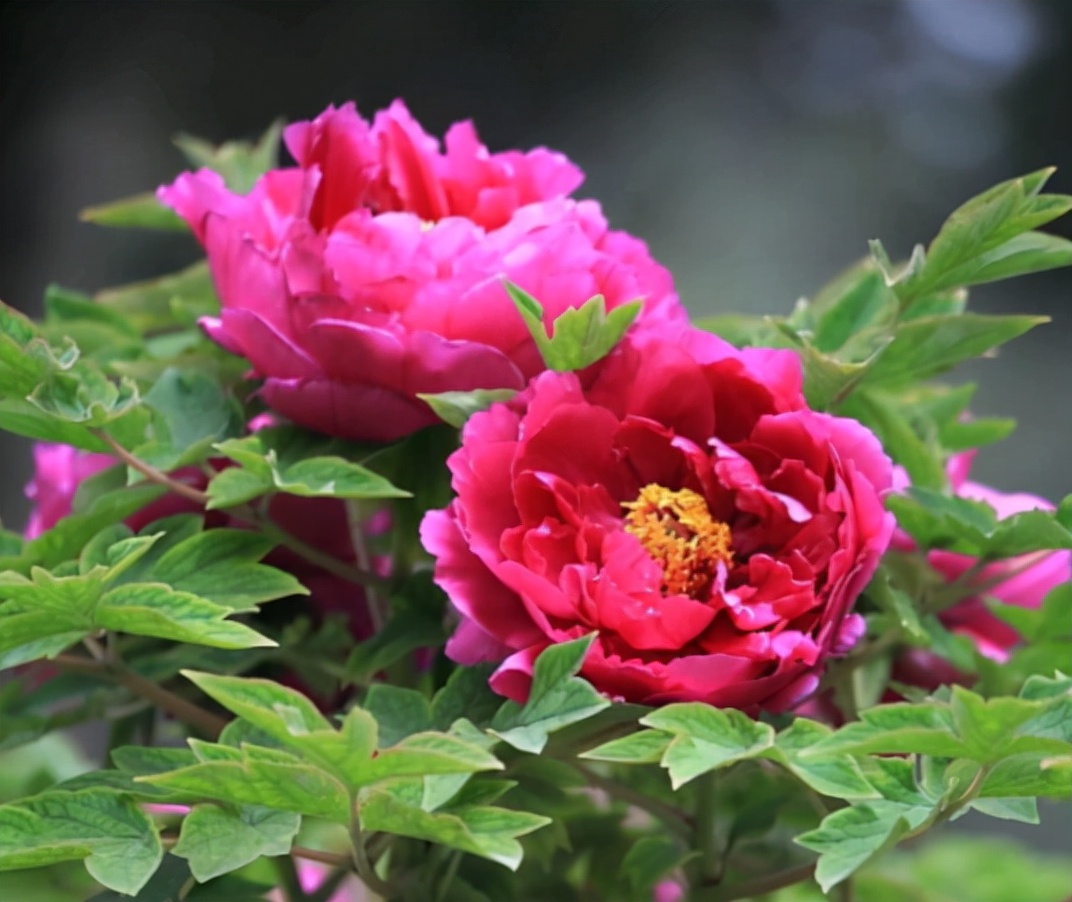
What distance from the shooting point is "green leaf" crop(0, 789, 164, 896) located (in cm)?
26

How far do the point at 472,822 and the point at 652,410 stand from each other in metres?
0.12

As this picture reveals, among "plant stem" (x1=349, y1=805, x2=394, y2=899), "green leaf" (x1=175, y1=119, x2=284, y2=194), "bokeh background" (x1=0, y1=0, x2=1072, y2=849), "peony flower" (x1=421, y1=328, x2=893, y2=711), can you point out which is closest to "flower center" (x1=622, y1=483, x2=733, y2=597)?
"peony flower" (x1=421, y1=328, x2=893, y2=711)

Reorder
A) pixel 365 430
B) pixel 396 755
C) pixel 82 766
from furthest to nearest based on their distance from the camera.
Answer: pixel 82 766 < pixel 365 430 < pixel 396 755

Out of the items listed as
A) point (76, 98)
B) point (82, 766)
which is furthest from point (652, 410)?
point (76, 98)

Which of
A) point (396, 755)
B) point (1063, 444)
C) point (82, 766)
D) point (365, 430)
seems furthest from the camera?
point (1063, 444)

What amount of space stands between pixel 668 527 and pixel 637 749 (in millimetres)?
84

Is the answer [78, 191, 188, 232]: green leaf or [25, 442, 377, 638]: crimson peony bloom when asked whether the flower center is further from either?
[78, 191, 188, 232]: green leaf

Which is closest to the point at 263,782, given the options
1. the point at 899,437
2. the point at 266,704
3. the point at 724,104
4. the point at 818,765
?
the point at 266,704

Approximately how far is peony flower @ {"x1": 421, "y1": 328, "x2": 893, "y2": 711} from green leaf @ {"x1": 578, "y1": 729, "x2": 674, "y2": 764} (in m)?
0.02

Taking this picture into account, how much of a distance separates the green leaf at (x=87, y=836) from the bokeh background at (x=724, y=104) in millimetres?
1086

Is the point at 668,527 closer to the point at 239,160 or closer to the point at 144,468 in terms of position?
the point at 144,468

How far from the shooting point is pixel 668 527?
1.09ft

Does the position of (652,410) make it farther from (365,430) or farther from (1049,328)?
(1049,328)

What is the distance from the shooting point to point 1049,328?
133 centimetres
